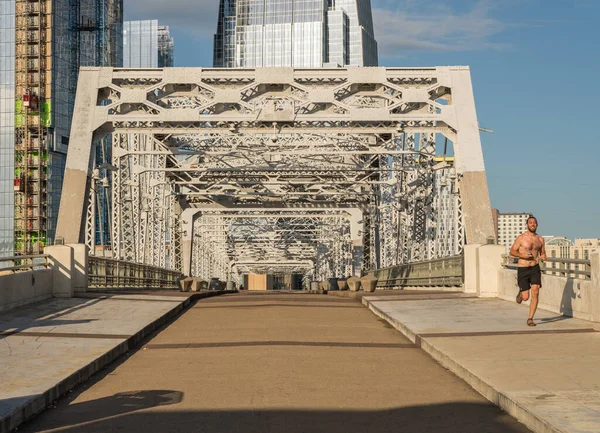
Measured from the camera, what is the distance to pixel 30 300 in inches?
801

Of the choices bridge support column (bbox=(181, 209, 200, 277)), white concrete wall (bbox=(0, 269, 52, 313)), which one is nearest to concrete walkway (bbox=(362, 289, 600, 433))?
white concrete wall (bbox=(0, 269, 52, 313))

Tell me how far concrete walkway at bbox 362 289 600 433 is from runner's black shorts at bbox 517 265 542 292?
63 cm

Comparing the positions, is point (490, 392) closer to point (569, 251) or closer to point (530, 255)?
point (530, 255)

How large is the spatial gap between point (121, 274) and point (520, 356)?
24.6 metres

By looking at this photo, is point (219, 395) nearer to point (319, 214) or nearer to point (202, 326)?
point (202, 326)

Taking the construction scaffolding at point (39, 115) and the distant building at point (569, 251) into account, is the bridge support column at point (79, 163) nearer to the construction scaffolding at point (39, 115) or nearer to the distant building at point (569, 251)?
the distant building at point (569, 251)

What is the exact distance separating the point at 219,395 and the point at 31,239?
379 feet

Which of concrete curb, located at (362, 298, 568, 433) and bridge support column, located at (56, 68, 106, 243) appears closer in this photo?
concrete curb, located at (362, 298, 568, 433)

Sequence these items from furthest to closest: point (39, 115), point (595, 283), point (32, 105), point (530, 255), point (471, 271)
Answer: point (39, 115) < point (32, 105) < point (471, 271) < point (530, 255) < point (595, 283)

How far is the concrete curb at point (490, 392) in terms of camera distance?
792 cm

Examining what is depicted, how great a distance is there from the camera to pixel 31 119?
125000 millimetres

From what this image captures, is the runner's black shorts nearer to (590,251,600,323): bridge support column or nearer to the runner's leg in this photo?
the runner's leg

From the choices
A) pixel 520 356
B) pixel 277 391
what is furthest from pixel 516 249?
pixel 277 391

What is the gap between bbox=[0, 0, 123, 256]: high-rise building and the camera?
121625 mm
